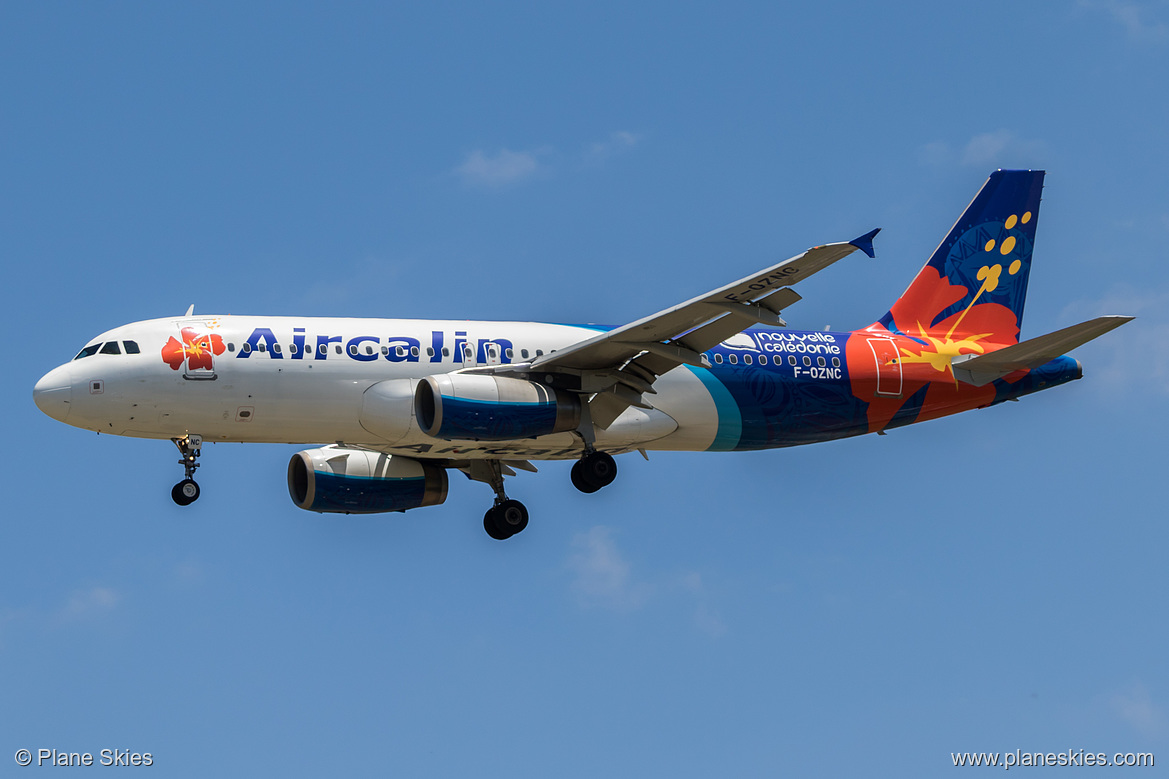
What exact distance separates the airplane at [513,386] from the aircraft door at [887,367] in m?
0.04

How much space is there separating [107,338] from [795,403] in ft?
51.4

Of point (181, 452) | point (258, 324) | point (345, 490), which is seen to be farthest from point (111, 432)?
point (345, 490)

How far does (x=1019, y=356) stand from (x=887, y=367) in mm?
3129

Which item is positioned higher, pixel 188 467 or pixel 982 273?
pixel 982 273

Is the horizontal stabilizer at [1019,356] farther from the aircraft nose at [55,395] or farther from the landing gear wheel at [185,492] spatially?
the aircraft nose at [55,395]

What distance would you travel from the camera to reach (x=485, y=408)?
31.7 m

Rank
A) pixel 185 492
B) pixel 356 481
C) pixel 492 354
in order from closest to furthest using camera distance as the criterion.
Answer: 1. pixel 185 492
2. pixel 492 354
3. pixel 356 481

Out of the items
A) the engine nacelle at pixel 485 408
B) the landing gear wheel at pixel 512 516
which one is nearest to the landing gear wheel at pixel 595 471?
the engine nacelle at pixel 485 408

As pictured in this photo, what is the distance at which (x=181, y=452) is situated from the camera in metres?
33.4

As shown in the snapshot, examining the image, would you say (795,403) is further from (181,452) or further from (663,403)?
(181,452)

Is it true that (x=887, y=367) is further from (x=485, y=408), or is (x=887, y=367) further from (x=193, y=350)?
(x=193, y=350)

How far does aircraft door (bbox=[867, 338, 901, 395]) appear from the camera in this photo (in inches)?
1468

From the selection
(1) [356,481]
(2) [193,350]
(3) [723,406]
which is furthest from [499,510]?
(2) [193,350]

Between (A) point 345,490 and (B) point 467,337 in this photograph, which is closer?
(B) point 467,337
